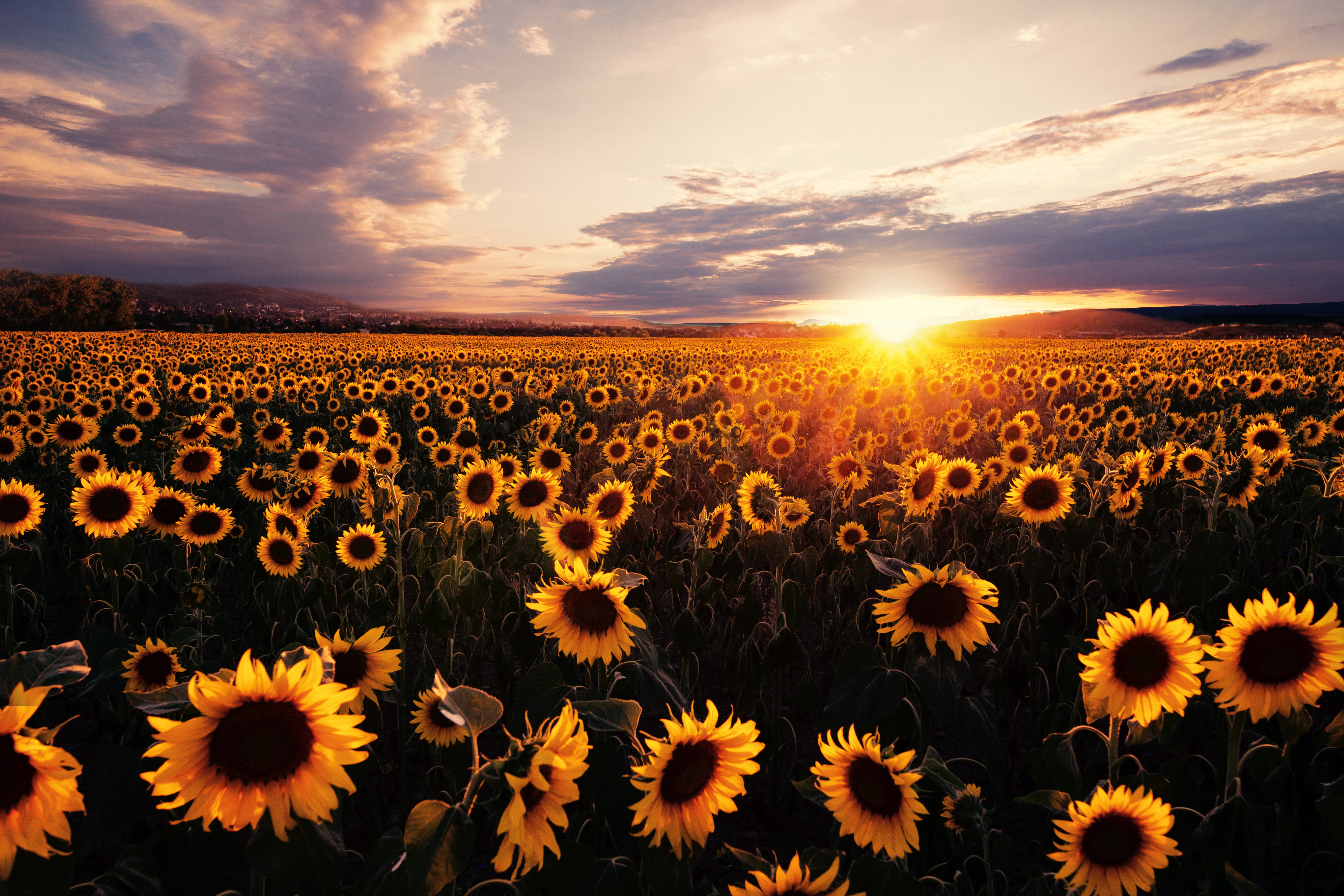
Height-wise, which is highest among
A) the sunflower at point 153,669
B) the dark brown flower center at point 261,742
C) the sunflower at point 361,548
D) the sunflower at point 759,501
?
the dark brown flower center at point 261,742

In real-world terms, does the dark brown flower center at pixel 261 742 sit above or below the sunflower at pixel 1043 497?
above

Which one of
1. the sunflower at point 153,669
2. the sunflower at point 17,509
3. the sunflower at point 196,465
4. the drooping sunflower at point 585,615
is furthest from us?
the sunflower at point 196,465

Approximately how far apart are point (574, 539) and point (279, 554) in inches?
112

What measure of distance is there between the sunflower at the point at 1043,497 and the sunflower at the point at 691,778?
13.9 ft

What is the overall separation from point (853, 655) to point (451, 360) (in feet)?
96.6

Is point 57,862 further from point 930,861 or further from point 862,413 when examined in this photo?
point 862,413

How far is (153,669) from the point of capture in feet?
11.1

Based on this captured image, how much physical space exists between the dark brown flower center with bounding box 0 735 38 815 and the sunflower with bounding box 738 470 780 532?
3.88 metres

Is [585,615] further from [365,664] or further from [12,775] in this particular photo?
[12,775]

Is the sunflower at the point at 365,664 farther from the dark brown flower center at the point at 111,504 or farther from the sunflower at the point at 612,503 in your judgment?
the dark brown flower center at the point at 111,504

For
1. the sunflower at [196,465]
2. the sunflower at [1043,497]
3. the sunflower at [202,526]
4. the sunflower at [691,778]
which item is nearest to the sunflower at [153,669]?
the sunflower at [202,526]

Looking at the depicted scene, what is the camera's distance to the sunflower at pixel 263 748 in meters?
1.42

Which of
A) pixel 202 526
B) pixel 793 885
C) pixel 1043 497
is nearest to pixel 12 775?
pixel 793 885

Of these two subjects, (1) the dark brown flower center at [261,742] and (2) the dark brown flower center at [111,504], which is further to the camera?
(2) the dark brown flower center at [111,504]
